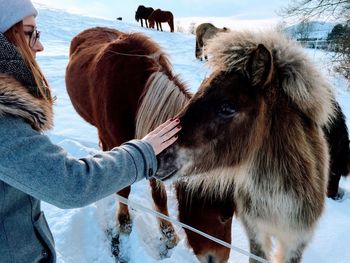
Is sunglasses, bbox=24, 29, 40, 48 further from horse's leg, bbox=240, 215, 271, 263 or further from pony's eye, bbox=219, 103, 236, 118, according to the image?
horse's leg, bbox=240, 215, 271, 263

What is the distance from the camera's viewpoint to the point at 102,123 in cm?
336

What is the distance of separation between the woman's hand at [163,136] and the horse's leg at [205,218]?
0.87 m

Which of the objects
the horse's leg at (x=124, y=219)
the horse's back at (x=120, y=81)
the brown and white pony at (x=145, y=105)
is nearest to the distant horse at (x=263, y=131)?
the brown and white pony at (x=145, y=105)

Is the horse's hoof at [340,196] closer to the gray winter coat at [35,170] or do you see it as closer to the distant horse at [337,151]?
the distant horse at [337,151]

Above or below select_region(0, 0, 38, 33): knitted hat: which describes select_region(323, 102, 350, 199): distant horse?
below

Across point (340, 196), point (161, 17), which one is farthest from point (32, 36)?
point (161, 17)

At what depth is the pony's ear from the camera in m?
1.83

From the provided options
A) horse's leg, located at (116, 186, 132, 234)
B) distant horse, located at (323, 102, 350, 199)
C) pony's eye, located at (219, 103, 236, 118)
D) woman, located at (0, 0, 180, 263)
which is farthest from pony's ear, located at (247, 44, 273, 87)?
horse's leg, located at (116, 186, 132, 234)

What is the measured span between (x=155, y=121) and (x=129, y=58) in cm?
76

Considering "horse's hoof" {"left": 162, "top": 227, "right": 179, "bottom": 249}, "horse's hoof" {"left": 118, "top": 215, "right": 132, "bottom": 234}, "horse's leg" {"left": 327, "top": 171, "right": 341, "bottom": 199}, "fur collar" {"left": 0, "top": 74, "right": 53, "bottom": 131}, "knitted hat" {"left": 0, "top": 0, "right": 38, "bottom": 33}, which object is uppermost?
"knitted hat" {"left": 0, "top": 0, "right": 38, "bottom": 33}

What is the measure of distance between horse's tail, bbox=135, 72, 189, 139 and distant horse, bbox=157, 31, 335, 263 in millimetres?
552

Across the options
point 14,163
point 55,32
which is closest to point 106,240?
point 14,163

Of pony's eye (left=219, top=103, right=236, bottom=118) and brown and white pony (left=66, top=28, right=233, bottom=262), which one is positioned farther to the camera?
brown and white pony (left=66, top=28, right=233, bottom=262)

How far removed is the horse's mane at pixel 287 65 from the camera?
196 cm
